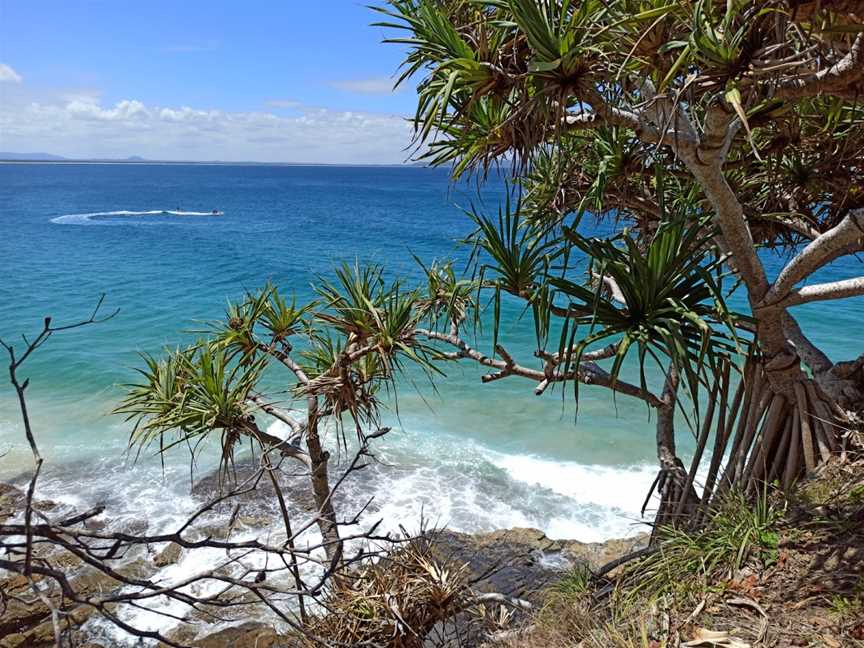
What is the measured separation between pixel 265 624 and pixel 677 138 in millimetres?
5678

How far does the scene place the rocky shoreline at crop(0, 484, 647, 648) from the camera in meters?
5.99

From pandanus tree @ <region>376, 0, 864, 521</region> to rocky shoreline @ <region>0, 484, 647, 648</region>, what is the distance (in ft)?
7.14

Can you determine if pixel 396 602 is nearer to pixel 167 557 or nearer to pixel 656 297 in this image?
pixel 656 297

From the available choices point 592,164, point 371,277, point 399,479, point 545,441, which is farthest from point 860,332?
point 371,277

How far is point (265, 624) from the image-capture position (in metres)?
6.31

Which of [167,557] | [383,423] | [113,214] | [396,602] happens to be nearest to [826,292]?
[396,602]

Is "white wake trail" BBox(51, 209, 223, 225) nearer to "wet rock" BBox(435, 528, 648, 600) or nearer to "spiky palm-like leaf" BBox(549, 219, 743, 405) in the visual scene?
"wet rock" BBox(435, 528, 648, 600)

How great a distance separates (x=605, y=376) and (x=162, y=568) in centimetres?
588

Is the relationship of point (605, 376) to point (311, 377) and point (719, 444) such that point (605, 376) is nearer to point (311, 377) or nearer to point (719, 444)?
point (719, 444)

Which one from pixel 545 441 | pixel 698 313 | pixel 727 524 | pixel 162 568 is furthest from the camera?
A: pixel 545 441

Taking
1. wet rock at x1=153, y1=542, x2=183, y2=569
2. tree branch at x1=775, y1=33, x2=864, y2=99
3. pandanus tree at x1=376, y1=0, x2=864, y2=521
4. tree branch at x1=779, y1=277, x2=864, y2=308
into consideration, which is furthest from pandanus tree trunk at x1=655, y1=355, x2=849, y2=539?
wet rock at x1=153, y1=542, x2=183, y2=569

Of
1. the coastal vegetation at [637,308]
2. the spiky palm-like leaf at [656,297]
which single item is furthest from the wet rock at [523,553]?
the spiky palm-like leaf at [656,297]

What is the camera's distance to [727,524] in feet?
12.0

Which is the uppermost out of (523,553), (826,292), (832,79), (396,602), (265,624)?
(832,79)
